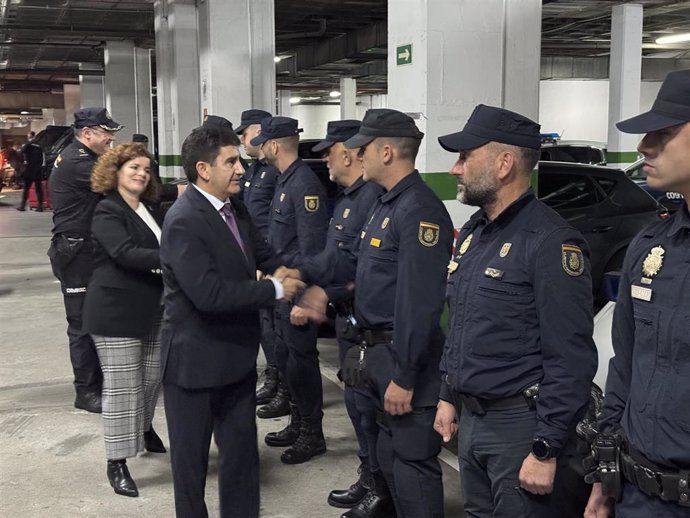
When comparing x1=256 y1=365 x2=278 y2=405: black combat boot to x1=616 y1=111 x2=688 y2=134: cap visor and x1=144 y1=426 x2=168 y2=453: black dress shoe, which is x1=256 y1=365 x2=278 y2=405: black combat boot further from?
x1=616 y1=111 x2=688 y2=134: cap visor

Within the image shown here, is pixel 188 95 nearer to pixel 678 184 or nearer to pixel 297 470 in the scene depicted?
pixel 297 470

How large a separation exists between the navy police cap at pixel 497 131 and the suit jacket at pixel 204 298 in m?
1.00

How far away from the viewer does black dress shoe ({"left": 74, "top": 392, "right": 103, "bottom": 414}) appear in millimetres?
5434

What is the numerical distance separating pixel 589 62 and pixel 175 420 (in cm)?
2679

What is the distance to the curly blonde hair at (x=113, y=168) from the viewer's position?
4184 mm

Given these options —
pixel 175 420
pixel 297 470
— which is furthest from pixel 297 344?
pixel 175 420

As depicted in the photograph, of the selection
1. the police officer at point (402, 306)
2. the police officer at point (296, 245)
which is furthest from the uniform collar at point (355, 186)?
the police officer at point (402, 306)

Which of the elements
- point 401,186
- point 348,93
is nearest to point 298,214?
point 401,186

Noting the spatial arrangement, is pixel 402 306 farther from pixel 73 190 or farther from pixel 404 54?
pixel 404 54

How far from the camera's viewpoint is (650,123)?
1.90 m

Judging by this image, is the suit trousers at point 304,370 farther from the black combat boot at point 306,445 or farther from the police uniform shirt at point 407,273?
the police uniform shirt at point 407,273

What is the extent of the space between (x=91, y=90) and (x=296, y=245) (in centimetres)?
2697

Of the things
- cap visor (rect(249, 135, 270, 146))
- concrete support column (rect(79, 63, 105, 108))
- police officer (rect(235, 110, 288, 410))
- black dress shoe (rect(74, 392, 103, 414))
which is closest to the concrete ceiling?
concrete support column (rect(79, 63, 105, 108))

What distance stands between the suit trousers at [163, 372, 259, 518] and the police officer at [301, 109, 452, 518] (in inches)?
21.1
